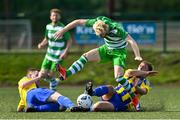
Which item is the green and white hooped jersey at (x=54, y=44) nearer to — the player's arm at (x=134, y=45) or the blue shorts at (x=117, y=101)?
the player's arm at (x=134, y=45)

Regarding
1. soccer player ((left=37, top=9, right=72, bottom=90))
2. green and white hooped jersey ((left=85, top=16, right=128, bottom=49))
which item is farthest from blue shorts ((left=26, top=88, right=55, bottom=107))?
soccer player ((left=37, top=9, right=72, bottom=90))

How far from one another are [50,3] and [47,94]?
3792 centimetres

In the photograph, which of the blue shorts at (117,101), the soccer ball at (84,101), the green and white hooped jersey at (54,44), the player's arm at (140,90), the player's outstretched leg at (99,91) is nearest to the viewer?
the soccer ball at (84,101)

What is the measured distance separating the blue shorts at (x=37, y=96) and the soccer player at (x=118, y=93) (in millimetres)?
708

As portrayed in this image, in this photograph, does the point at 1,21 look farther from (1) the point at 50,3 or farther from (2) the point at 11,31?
(1) the point at 50,3

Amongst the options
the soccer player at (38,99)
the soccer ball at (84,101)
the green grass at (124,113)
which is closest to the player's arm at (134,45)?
the green grass at (124,113)

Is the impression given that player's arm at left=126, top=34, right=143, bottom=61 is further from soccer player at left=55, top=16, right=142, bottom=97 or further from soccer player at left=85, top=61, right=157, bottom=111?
soccer player at left=85, top=61, right=157, bottom=111

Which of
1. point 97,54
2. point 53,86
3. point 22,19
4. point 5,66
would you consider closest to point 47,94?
point 97,54

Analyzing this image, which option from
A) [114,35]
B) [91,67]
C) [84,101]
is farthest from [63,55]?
[91,67]

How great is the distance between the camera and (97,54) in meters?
13.6

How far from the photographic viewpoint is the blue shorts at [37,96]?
12.8 metres

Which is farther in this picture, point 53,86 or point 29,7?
point 29,7

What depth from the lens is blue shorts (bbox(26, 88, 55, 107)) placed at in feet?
41.9

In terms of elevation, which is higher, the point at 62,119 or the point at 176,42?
the point at 62,119
